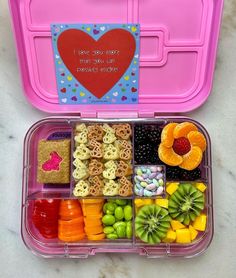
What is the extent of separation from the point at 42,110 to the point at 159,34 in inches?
12.4

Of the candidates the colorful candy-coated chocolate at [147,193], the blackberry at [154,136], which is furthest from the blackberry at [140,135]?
the colorful candy-coated chocolate at [147,193]

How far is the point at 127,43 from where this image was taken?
91 centimetres

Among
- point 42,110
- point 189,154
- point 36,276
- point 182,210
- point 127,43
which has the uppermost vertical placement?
point 127,43

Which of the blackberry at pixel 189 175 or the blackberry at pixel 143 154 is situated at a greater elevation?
the blackberry at pixel 143 154

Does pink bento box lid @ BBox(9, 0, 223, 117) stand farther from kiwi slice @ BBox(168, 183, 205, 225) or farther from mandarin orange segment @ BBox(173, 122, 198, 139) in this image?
kiwi slice @ BBox(168, 183, 205, 225)

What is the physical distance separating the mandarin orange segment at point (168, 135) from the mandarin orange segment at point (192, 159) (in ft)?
0.15

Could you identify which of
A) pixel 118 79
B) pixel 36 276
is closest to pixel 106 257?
pixel 36 276

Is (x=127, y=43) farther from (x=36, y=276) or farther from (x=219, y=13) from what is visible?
(x=36, y=276)

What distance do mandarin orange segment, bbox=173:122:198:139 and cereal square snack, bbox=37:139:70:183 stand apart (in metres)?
0.24

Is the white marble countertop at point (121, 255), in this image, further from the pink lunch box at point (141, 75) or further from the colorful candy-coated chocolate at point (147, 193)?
the colorful candy-coated chocolate at point (147, 193)

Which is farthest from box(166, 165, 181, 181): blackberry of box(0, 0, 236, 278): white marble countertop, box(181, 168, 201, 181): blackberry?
box(0, 0, 236, 278): white marble countertop

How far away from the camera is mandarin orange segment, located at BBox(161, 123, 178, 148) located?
0.90 m

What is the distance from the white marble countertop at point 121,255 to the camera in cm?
97

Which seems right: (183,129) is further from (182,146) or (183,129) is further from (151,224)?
(151,224)
